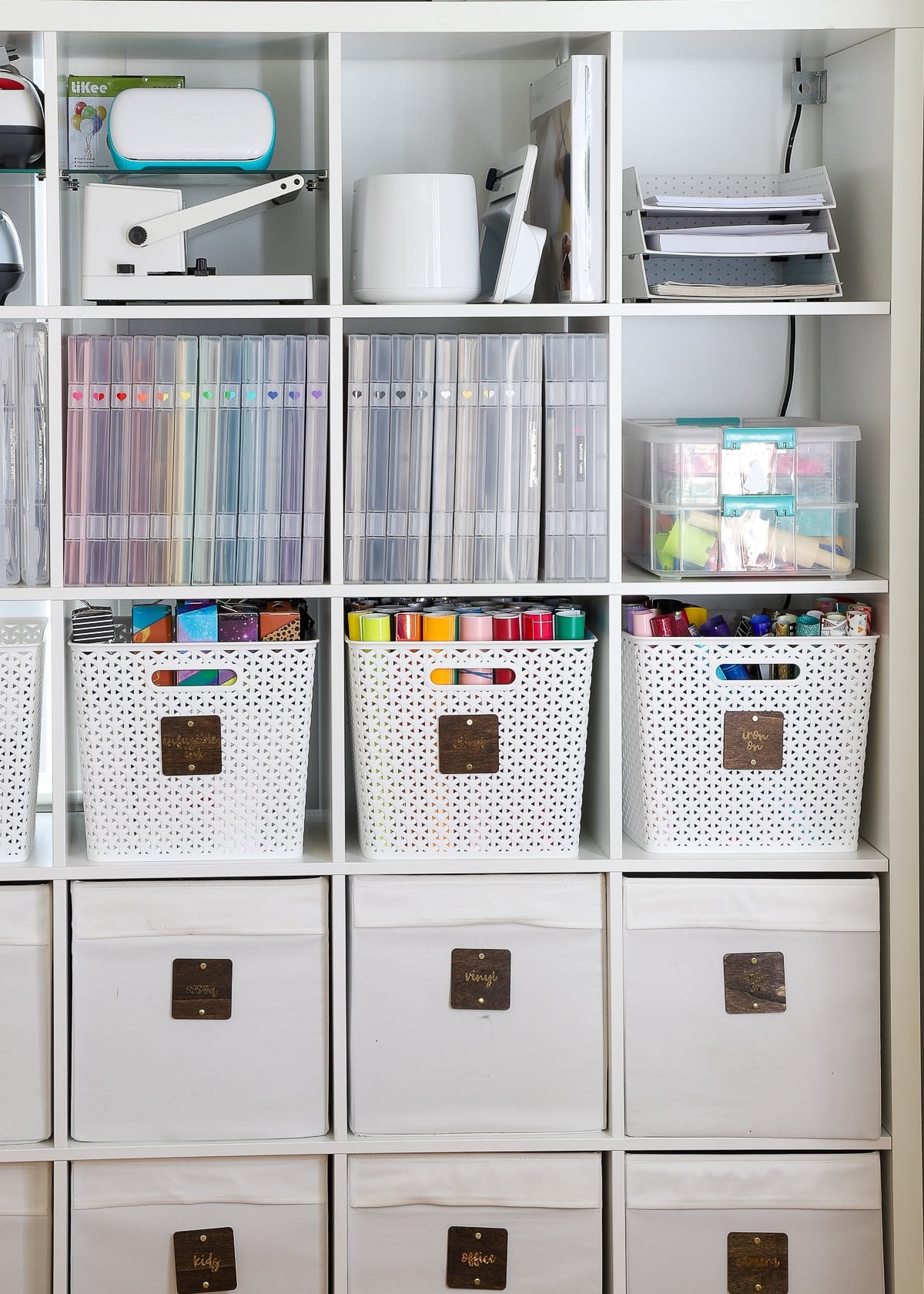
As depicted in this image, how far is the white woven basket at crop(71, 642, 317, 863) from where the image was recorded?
1.71 metres

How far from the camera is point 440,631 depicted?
5.64 feet

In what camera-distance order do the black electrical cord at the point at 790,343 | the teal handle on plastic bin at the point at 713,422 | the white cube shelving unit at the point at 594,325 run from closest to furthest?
the white cube shelving unit at the point at 594,325 < the teal handle on plastic bin at the point at 713,422 < the black electrical cord at the point at 790,343

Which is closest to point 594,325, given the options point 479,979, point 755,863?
point 755,863

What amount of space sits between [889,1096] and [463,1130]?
60 cm

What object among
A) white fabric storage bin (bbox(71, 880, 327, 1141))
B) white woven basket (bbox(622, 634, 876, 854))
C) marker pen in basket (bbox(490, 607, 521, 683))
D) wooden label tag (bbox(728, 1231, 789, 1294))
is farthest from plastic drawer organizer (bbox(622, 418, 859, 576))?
wooden label tag (bbox(728, 1231, 789, 1294))

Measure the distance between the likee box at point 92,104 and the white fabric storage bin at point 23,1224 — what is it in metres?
1.47

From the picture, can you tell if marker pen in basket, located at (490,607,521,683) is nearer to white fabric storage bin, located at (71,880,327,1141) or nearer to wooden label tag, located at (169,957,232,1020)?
white fabric storage bin, located at (71,880,327,1141)

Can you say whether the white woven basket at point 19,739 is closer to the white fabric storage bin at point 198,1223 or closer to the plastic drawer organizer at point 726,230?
the white fabric storage bin at point 198,1223

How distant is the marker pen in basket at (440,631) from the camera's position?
1716 millimetres

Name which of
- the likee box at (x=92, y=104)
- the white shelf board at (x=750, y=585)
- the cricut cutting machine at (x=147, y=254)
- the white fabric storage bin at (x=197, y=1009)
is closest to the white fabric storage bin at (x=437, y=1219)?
the white fabric storage bin at (x=197, y=1009)

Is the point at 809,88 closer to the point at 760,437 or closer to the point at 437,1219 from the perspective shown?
the point at 760,437

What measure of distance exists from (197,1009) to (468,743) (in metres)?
0.52

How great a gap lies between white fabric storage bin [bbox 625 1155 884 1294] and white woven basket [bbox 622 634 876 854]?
1.48 ft

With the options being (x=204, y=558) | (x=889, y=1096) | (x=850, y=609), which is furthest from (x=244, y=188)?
(x=889, y=1096)
